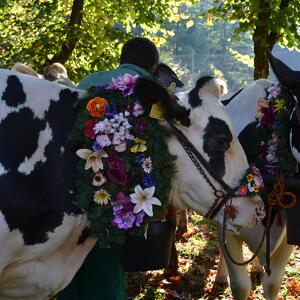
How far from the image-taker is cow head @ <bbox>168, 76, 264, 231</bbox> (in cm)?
305

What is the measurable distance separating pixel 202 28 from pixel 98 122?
71.0 meters

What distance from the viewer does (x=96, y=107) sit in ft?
9.75

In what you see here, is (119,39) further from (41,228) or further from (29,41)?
(41,228)

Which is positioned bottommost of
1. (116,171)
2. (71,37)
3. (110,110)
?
(71,37)

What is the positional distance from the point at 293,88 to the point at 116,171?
1.43m

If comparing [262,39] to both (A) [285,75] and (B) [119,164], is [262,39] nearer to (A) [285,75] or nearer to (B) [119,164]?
(A) [285,75]

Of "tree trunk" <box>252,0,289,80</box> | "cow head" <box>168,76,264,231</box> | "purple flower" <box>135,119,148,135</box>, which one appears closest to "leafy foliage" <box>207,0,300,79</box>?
"tree trunk" <box>252,0,289,80</box>

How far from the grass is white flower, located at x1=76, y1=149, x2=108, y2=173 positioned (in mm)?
3028

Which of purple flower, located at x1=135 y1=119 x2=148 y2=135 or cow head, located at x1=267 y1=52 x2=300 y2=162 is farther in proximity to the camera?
cow head, located at x1=267 y1=52 x2=300 y2=162

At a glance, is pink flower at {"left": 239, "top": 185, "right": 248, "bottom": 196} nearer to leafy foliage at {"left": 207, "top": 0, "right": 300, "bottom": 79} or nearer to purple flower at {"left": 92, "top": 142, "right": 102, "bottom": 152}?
purple flower at {"left": 92, "top": 142, "right": 102, "bottom": 152}

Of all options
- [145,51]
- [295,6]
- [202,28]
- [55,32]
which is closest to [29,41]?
[55,32]

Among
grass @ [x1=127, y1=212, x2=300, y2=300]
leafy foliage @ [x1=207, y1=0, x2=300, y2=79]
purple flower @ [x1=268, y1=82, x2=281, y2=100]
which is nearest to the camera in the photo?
purple flower @ [x1=268, y1=82, x2=281, y2=100]

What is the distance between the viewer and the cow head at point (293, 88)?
3656mm

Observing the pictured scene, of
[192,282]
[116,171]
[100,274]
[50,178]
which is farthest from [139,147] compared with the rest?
[192,282]
